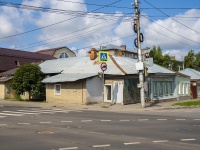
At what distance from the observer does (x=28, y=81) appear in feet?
106

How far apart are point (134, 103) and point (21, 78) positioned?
41.3 feet

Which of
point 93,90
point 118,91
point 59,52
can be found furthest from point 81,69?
point 59,52

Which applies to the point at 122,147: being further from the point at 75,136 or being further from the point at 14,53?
the point at 14,53

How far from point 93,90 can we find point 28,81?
7926 millimetres

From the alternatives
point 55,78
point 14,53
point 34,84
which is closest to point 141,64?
point 55,78

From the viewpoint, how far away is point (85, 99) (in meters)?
28.1

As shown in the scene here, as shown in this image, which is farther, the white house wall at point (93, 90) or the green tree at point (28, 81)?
the green tree at point (28, 81)

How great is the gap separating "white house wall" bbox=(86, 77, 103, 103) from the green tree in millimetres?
7184

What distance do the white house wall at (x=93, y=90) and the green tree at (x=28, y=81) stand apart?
283 inches

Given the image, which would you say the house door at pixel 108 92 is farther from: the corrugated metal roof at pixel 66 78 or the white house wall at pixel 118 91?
the corrugated metal roof at pixel 66 78

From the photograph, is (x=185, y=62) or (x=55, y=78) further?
(x=185, y=62)

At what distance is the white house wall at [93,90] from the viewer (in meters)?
28.3

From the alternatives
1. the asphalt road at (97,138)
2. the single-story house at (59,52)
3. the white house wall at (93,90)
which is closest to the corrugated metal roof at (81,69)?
the white house wall at (93,90)

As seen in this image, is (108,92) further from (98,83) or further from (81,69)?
(81,69)
